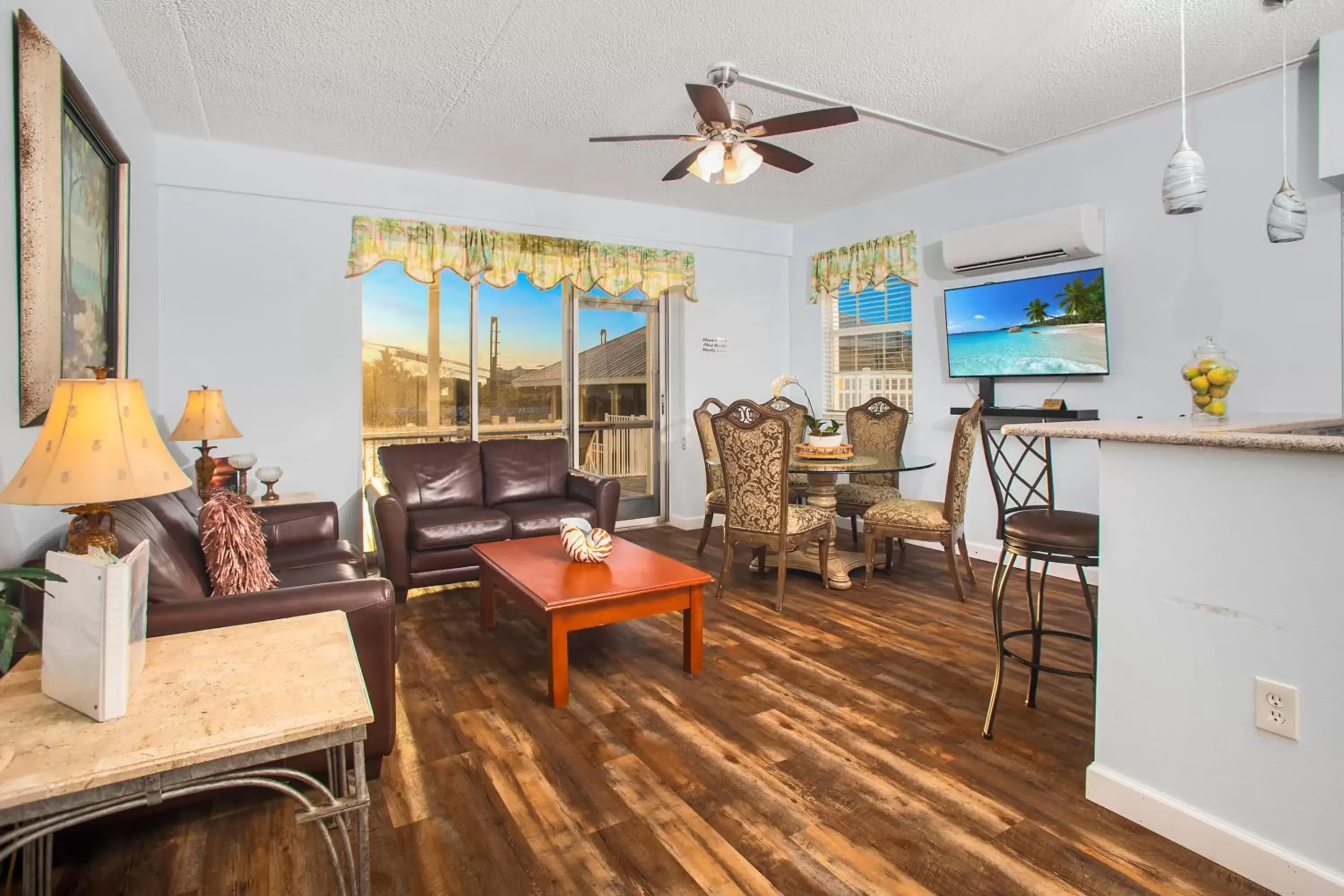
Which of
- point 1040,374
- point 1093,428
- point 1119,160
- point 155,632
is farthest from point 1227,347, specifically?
point 155,632

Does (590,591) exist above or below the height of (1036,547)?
below

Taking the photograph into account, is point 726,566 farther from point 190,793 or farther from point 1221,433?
point 190,793

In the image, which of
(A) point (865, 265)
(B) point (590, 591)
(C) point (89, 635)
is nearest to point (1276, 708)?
(B) point (590, 591)

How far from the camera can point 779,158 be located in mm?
3424

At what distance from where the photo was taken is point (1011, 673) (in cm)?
292

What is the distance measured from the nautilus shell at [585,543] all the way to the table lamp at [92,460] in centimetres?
184

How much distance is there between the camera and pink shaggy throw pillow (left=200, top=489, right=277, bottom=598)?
Answer: 2357 millimetres

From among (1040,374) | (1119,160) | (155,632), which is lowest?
(155,632)

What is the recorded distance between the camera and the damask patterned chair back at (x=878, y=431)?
197 inches

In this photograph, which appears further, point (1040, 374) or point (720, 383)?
point (720, 383)

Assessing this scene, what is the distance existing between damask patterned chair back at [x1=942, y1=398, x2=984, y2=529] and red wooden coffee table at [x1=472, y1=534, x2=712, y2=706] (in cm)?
169

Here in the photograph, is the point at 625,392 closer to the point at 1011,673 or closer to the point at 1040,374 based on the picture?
the point at 1040,374

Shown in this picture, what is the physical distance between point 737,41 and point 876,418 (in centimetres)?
285

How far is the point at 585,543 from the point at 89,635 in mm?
2051
